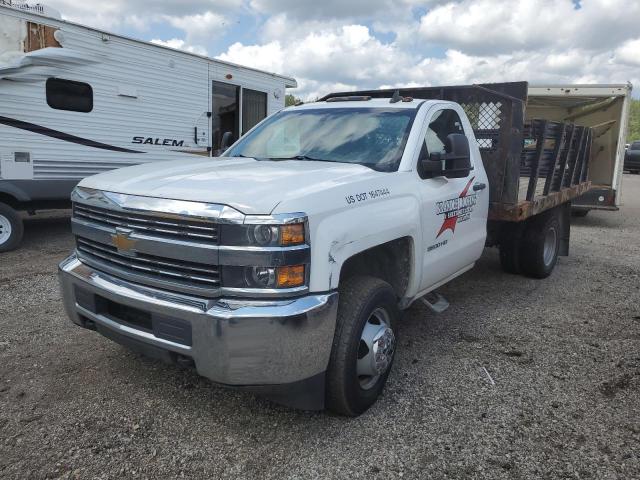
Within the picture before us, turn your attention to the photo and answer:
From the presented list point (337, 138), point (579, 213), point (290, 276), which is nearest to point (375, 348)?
point (290, 276)

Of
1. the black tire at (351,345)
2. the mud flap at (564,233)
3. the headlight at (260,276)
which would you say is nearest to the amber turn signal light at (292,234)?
the headlight at (260,276)

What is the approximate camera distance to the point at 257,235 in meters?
2.42

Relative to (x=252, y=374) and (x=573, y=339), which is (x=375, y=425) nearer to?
(x=252, y=374)

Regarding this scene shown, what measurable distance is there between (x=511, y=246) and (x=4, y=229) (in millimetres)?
6618

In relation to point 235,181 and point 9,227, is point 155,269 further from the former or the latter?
point 9,227

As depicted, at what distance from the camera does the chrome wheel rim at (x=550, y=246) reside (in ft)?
20.4

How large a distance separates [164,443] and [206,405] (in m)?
0.42

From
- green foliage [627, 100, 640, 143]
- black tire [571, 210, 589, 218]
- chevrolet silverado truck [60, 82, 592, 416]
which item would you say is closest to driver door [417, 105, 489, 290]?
chevrolet silverado truck [60, 82, 592, 416]

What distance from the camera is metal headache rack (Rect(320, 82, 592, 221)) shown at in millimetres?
4789

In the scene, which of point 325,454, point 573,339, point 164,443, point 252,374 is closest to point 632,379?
point 573,339

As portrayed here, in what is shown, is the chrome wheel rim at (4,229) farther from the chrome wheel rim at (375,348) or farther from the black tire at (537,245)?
the black tire at (537,245)

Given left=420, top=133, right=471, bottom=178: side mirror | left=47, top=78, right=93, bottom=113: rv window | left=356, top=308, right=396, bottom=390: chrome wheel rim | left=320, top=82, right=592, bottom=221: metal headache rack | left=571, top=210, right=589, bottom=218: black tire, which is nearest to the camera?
left=356, top=308, right=396, bottom=390: chrome wheel rim

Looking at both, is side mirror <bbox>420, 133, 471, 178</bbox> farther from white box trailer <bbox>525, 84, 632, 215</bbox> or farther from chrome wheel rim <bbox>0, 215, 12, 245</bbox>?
white box trailer <bbox>525, 84, 632, 215</bbox>

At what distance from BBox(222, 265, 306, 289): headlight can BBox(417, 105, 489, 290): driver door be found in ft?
4.59
